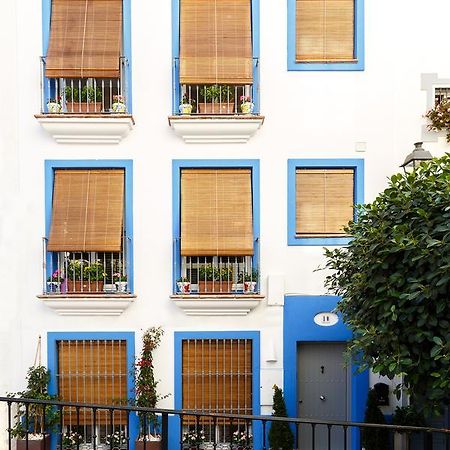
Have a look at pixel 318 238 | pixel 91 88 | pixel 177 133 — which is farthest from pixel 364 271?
pixel 91 88

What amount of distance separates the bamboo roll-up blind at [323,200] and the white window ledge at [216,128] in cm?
101

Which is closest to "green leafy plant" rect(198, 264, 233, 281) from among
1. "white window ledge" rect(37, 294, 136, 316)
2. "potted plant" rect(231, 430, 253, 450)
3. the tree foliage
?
"white window ledge" rect(37, 294, 136, 316)

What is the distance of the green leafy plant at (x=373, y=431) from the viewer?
6.34 metres

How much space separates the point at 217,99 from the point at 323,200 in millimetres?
2176

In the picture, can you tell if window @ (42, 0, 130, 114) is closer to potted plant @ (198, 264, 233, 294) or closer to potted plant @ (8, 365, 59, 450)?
potted plant @ (198, 264, 233, 294)

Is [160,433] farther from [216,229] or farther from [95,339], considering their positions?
[216,229]

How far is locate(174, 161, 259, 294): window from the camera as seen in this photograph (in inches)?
258

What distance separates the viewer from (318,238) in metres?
6.80

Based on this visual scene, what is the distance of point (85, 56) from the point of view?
651 centimetres

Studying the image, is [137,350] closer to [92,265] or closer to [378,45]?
[92,265]

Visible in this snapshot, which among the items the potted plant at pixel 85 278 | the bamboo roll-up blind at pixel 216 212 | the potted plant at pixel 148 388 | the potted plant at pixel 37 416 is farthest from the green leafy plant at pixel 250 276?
the potted plant at pixel 37 416

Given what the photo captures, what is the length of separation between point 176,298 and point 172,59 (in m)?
3.50

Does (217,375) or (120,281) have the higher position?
(120,281)

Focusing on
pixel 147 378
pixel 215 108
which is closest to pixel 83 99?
pixel 215 108
